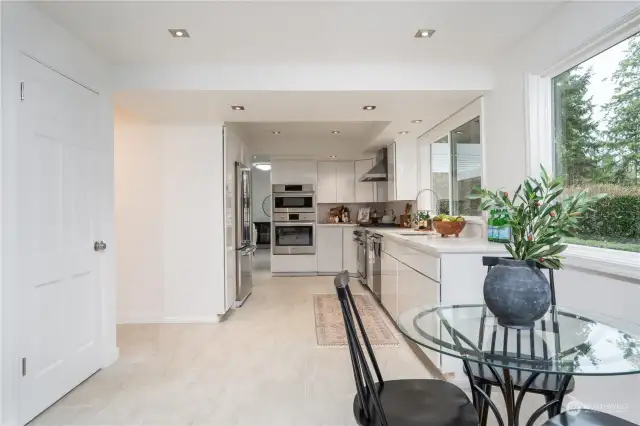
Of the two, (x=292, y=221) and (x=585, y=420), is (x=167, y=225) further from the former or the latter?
(x=585, y=420)

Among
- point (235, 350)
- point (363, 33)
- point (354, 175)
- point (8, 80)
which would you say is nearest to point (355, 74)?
point (363, 33)

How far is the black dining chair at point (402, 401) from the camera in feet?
4.47

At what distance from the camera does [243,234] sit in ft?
16.6

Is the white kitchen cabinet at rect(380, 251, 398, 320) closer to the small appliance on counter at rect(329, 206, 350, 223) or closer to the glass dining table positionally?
the glass dining table

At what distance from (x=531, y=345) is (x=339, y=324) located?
2738 millimetres

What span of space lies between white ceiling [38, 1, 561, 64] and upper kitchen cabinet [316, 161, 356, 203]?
159 inches

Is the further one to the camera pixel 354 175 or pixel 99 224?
pixel 354 175

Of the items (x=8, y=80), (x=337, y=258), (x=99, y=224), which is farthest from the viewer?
(x=337, y=258)

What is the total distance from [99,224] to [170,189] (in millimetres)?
1322

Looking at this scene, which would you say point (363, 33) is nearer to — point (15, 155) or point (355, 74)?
point (355, 74)

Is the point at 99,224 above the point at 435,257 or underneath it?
above

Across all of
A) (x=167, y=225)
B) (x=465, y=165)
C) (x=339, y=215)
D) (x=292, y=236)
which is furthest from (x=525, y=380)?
(x=339, y=215)

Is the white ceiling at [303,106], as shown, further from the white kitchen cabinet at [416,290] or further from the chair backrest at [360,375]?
the chair backrest at [360,375]

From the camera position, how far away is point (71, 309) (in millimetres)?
2592
